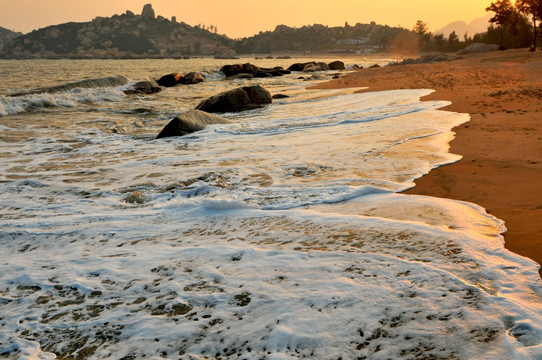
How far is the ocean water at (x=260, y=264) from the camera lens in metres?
2.35

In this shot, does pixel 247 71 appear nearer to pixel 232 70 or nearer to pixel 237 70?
pixel 237 70

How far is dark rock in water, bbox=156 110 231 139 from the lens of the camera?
10.2m

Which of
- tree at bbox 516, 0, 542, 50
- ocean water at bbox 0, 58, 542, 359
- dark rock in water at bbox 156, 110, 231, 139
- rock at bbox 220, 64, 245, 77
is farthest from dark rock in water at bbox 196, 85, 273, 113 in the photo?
tree at bbox 516, 0, 542, 50

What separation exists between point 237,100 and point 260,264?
44.2ft

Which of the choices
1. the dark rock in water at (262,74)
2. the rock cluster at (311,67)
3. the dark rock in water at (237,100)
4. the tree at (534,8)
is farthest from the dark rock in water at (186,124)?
the rock cluster at (311,67)

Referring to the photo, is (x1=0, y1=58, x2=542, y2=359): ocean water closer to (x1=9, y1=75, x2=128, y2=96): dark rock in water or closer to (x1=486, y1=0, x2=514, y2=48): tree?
(x1=9, y1=75, x2=128, y2=96): dark rock in water

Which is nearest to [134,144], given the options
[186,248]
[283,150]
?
[283,150]

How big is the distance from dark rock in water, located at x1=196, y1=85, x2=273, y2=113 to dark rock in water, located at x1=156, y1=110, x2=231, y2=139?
4.31m

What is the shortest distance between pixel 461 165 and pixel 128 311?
4.87m

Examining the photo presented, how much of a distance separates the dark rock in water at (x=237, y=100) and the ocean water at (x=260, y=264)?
896cm

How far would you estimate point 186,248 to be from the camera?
366 cm

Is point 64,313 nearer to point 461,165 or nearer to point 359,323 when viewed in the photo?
point 359,323

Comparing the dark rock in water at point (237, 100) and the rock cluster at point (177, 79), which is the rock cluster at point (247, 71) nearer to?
the rock cluster at point (177, 79)

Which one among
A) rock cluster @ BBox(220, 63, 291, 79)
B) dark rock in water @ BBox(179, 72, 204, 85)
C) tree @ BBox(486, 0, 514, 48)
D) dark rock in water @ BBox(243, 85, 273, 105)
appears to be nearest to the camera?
dark rock in water @ BBox(243, 85, 273, 105)
